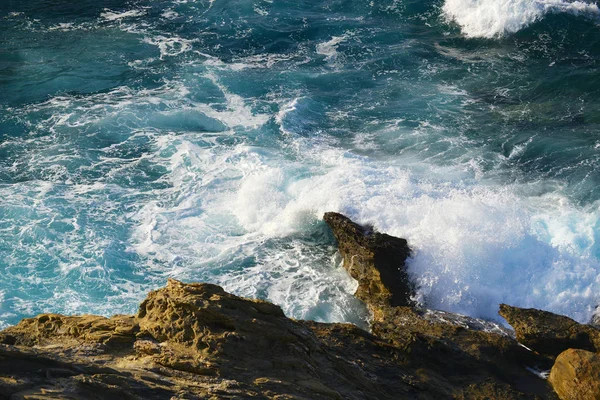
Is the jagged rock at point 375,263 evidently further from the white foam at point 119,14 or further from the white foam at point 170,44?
the white foam at point 119,14

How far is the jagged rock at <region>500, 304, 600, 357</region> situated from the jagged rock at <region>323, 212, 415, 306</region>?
2597 mm

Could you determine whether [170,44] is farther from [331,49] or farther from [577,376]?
[577,376]

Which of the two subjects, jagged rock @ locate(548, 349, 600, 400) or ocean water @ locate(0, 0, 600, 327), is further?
ocean water @ locate(0, 0, 600, 327)

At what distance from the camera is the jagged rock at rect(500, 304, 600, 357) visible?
38.0ft

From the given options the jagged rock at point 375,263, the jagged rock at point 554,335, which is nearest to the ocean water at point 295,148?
the jagged rock at point 375,263

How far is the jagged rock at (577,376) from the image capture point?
10.1m

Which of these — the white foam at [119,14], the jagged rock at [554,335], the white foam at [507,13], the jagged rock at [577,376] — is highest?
the white foam at [507,13]

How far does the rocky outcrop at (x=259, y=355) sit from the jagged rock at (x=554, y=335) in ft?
0.06

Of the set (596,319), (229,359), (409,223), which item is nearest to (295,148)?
(409,223)

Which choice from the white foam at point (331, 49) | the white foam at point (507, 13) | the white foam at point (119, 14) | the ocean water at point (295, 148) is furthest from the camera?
the white foam at point (119, 14)

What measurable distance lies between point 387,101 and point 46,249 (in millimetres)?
11648

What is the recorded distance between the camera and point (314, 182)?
17.6 m

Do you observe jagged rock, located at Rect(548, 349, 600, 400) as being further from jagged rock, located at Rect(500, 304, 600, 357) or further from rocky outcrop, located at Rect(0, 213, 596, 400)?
jagged rock, located at Rect(500, 304, 600, 357)

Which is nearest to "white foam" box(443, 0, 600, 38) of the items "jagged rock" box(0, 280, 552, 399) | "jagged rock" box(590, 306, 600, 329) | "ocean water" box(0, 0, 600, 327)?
"ocean water" box(0, 0, 600, 327)
